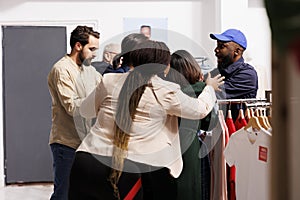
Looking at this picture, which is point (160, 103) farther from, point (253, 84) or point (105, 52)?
point (105, 52)

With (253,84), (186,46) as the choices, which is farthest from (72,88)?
(186,46)

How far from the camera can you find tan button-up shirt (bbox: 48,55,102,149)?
2.82 metres

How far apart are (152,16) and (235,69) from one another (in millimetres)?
3127

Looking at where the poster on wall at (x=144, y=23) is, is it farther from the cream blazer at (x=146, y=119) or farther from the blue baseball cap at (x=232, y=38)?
the cream blazer at (x=146, y=119)

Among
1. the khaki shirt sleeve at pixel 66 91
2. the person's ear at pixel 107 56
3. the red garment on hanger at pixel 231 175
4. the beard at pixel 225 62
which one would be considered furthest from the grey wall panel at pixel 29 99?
the red garment on hanger at pixel 231 175

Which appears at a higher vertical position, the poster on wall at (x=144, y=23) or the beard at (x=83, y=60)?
the poster on wall at (x=144, y=23)

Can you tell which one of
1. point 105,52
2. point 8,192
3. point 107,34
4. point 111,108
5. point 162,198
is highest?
point 107,34

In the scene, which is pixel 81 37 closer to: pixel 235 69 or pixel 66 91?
pixel 66 91

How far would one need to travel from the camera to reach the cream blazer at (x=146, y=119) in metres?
2.01

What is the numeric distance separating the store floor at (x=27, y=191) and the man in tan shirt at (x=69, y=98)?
82.0 inches

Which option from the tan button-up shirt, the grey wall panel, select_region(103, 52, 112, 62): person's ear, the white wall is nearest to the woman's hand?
the tan button-up shirt

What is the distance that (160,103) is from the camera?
206 centimetres

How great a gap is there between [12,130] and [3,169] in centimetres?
47

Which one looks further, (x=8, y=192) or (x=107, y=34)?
(x=107, y=34)
